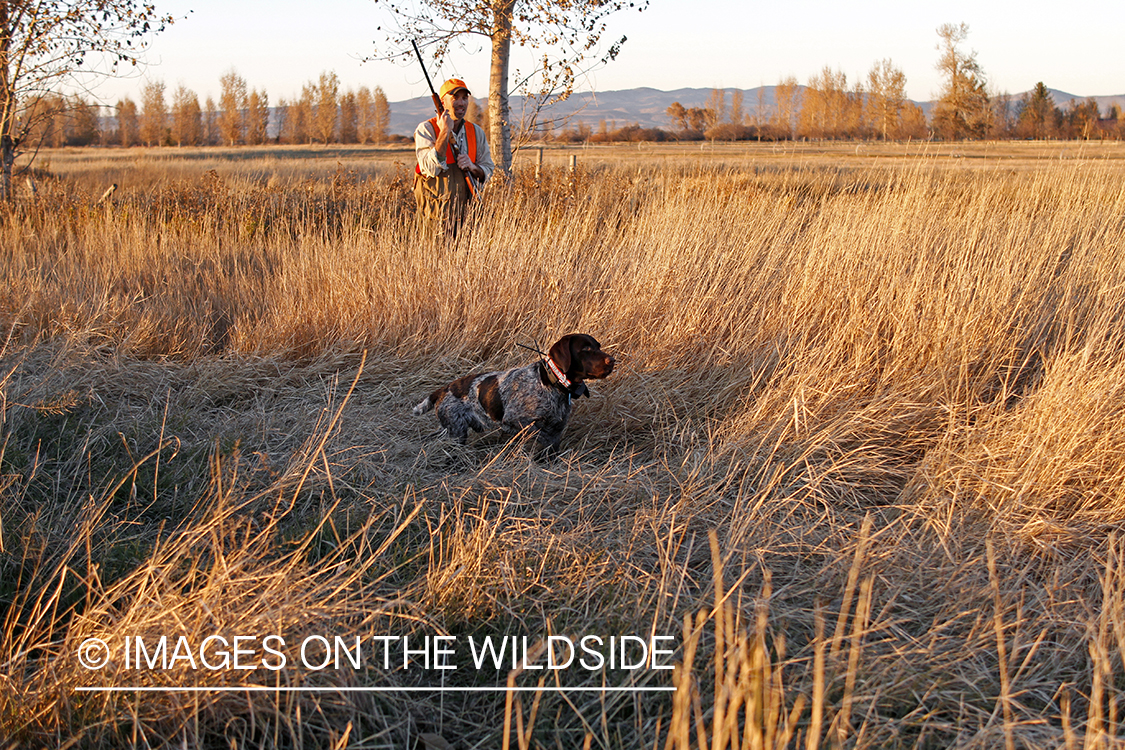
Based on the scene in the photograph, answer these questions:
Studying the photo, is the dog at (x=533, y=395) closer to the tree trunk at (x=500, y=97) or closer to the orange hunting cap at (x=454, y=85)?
the orange hunting cap at (x=454, y=85)

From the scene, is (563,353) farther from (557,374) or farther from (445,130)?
(445,130)

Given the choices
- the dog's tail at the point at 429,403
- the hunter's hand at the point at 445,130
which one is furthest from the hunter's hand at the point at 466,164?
the dog's tail at the point at 429,403

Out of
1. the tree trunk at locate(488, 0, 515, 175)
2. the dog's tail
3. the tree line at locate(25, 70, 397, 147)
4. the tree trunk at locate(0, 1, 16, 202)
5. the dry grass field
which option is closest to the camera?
the dry grass field

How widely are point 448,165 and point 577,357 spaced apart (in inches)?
144

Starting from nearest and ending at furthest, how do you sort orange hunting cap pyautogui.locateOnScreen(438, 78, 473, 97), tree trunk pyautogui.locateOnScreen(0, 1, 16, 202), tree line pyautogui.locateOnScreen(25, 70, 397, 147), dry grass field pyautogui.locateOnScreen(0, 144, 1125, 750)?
dry grass field pyautogui.locateOnScreen(0, 144, 1125, 750) < orange hunting cap pyautogui.locateOnScreen(438, 78, 473, 97) < tree trunk pyautogui.locateOnScreen(0, 1, 16, 202) < tree line pyautogui.locateOnScreen(25, 70, 397, 147)

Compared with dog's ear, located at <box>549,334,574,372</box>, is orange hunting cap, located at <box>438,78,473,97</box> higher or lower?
higher

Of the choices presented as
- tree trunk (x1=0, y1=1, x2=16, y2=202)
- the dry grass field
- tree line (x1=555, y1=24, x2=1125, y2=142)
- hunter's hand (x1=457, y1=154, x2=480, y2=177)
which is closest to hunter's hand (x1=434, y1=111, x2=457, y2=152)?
hunter's hand (x1=457, y1=154, x2=480, y2=177)

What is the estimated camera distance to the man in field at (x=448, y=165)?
629 cm

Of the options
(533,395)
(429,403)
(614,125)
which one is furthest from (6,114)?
(614,125)

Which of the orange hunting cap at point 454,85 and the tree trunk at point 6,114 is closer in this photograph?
the orange hunting cap at point 454,85

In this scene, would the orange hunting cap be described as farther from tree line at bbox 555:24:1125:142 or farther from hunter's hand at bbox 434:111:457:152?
tree line at bbox 555:24:1125:142

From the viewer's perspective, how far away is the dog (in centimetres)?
346

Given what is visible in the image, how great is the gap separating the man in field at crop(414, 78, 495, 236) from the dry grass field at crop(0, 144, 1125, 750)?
264 millimetres

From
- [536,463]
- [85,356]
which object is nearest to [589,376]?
[536,463]
